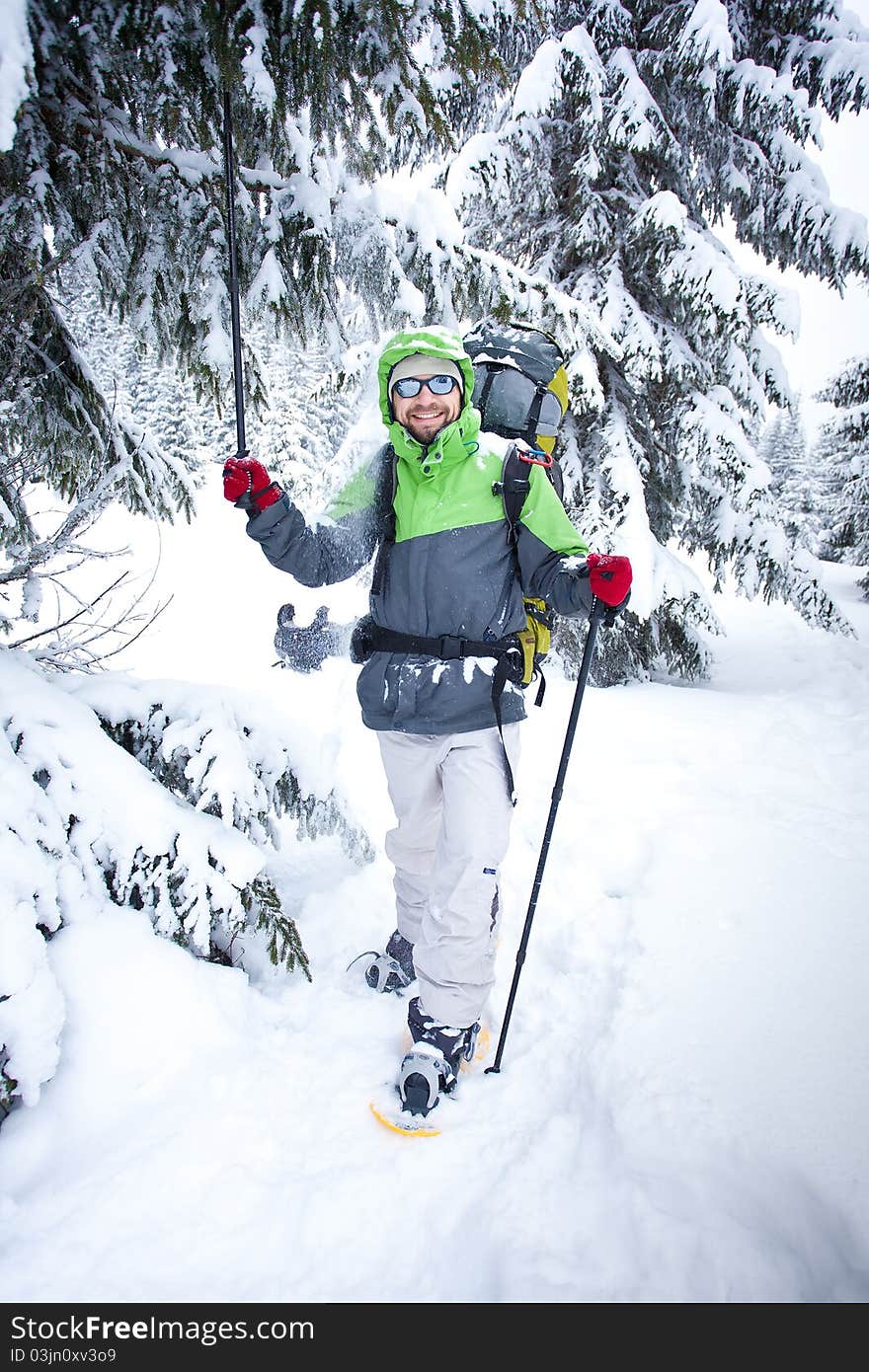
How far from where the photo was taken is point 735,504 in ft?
26.0

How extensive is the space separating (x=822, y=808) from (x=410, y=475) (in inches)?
144

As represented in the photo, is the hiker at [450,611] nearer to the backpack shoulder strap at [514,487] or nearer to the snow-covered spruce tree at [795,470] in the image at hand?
the backpack shoulder strap at [514,487]

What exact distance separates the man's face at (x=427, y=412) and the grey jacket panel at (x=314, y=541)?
39 cm

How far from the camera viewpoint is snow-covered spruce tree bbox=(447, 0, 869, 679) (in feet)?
22.2

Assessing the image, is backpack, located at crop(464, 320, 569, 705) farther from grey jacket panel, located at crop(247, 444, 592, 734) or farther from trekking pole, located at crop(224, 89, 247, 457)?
trekking pole, located at crop(224, 89, 247, 457)

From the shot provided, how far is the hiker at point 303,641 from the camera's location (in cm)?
297

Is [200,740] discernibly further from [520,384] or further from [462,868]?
[520,384]

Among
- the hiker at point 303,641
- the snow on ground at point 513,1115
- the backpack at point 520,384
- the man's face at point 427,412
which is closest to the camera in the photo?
the snow on ground at point 513,1115

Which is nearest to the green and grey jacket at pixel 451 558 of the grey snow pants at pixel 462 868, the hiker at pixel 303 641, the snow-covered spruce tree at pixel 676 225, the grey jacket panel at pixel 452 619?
the grey jacket panel at pixel 452 619

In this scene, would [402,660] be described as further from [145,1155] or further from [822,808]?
[822,808]

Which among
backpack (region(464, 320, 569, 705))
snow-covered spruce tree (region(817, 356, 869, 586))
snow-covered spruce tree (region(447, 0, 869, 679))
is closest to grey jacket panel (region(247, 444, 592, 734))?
backpack (region(464, 320, 569, 705))

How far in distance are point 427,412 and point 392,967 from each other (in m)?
2.57

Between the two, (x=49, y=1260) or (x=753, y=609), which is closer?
(x=49, y=1260)
